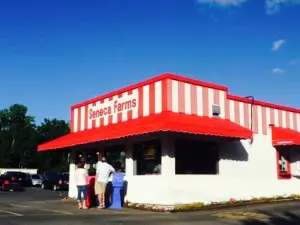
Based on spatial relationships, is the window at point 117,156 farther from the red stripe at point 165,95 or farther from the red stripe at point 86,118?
the red stripe at point 165,95

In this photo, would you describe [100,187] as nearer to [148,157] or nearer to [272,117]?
[148,157]

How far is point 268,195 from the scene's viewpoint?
20.0 metres

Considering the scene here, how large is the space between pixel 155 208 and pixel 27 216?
463 cm

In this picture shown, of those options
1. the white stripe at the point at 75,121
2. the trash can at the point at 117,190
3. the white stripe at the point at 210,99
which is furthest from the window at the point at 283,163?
the white stripe at the point at 75,121

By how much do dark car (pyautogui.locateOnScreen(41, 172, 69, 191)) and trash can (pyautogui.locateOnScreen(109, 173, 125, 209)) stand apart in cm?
2044

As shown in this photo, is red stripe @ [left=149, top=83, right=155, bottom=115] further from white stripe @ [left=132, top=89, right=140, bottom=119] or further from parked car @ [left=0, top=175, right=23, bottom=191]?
parked car @ [left=0, top=175, right=23, bottom=191]

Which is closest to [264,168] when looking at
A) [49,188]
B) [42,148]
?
[42,148]

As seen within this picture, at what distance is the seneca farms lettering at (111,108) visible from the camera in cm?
1909

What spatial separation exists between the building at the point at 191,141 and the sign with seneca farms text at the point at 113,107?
0.04 metres

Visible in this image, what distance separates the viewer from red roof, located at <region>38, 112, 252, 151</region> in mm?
15578

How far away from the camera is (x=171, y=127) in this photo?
15273mm

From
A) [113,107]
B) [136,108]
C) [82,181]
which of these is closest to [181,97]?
[136,108]

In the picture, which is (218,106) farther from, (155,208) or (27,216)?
(27,216)

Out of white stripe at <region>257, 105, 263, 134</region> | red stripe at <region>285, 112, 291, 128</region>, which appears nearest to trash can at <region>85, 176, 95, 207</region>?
white stripe at <region>257, 105, 263, 134</region>
